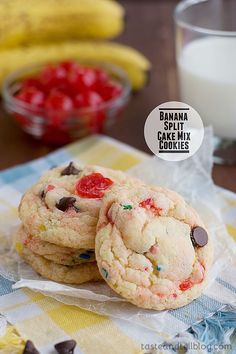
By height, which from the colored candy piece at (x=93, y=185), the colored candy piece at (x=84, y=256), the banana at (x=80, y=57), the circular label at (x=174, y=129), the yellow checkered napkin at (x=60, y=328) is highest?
the circular label at (x=174, y=129)

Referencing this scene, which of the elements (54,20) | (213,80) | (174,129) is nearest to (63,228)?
(174,129)

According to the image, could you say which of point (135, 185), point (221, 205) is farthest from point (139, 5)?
point (135, 185)

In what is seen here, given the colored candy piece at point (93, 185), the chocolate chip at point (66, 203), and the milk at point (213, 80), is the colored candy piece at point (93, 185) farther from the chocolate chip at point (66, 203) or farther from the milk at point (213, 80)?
the milk at point (213, 80)

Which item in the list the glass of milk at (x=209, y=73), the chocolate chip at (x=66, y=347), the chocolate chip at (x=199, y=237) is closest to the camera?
the chocolate chip at (x=66, y=347)

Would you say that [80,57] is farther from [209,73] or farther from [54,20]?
[209,73]

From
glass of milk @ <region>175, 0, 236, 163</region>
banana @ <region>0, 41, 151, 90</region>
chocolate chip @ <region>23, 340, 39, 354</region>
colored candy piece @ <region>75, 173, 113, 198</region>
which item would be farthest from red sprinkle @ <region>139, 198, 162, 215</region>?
banana @ <region>0, 41, 151, 90</region>

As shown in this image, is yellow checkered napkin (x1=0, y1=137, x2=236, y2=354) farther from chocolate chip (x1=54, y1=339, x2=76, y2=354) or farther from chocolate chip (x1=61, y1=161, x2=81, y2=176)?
chocolate chip (x1=61, y1=161, x2=81, y2=176)

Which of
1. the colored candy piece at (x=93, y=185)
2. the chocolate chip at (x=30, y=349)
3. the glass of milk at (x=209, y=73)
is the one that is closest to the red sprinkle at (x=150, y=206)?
the colored candy piece at (x=93, y=185)
